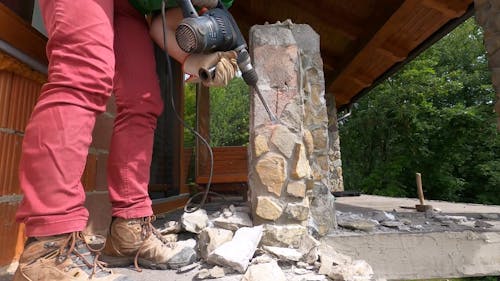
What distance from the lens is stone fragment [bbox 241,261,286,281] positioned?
1.22 m

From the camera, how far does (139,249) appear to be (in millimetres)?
1347

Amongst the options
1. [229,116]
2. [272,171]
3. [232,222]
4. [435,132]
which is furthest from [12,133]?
[229,116]

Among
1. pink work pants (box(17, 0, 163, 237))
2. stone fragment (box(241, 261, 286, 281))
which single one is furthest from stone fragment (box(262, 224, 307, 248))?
pink work pants (box(17, 0, 163, 237))

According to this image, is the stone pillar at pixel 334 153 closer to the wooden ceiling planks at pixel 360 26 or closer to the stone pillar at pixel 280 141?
the wooden ceiling planks at pixel 360 26

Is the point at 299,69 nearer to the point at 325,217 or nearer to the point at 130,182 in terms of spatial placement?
the point at 325,217

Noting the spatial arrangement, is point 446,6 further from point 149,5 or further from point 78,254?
point 78,254

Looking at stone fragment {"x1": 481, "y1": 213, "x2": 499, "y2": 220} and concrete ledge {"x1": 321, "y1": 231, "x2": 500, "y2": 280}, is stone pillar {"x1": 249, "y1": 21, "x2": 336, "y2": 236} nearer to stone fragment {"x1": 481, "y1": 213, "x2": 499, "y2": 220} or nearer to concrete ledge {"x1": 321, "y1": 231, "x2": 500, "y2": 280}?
concrete ledge {"x1": 321, "y1": 231, "x2": 500, "y2": 280}

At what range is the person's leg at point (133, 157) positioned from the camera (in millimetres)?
1312

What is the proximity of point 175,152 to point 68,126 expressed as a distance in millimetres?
2967

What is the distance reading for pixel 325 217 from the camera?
2314mm

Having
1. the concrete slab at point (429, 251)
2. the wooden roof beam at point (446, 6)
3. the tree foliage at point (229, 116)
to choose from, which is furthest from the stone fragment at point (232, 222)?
the tree foliage at point (229, 116)

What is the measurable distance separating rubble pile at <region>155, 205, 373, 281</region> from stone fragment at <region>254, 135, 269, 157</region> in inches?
14.5

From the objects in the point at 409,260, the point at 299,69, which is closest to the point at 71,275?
the point at 299,69

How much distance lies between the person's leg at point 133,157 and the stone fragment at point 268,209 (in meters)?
0.48
